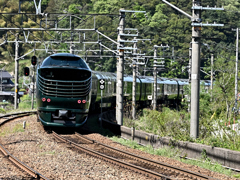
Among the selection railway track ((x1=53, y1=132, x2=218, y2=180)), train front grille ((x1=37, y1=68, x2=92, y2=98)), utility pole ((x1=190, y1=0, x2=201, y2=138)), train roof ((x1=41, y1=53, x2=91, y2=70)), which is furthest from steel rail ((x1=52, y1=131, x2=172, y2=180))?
utility pole ((x1=190, y1=0, x2=201, y2=138))

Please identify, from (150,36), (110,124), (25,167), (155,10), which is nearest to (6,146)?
(25,167)

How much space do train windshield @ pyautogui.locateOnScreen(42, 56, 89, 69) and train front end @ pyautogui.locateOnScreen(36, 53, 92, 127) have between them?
0.05m

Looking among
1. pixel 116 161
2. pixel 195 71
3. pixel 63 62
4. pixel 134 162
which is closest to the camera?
pixel 116 161

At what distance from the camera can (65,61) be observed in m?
16.9

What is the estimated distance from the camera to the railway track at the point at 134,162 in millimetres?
10250

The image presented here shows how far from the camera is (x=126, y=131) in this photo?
59.0 ft

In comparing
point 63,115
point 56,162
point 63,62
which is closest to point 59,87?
point 63,115

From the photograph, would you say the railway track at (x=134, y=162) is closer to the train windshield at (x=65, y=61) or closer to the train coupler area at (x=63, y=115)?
the train coupler area at (x=63, y=115)

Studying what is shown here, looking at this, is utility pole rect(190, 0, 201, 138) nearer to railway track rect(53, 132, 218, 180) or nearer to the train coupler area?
railway track rect(53, 132, 218, 180)

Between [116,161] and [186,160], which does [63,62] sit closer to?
[116,161]

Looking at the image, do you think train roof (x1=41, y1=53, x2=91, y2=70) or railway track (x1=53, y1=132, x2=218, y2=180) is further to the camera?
train roof (x1=41, y1=53, x2=91, y2=70)

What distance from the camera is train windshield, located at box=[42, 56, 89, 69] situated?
54.4 ft

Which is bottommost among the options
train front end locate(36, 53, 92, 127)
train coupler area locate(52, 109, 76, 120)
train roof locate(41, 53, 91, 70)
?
train coupler area locate(52, 109, 76, 120)

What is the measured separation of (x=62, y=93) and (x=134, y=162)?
16.7ft
